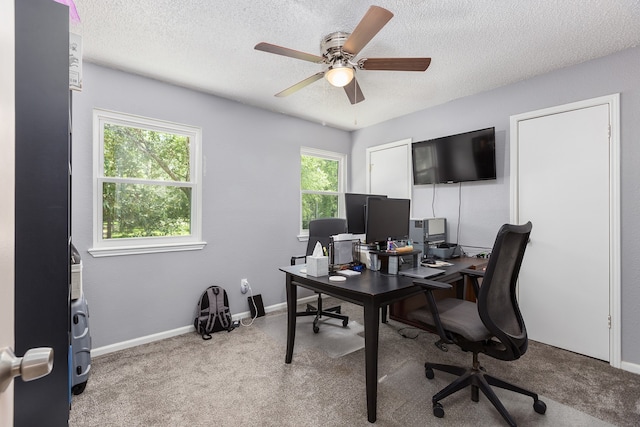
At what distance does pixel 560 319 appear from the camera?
107 inches

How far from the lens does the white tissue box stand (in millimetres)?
2189

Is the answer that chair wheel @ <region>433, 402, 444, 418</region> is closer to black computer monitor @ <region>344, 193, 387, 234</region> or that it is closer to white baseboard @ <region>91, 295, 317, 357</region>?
black computer monitor @ <region>344, 193, 387, 234</region>

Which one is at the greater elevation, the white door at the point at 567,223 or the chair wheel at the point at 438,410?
the white door at the point at 567,223

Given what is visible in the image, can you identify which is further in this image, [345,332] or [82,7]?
[345,332]

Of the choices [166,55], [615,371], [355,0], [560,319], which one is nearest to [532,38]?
[355,0]

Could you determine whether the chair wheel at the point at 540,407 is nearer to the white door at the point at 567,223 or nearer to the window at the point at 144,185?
the white door at the point at 567,223

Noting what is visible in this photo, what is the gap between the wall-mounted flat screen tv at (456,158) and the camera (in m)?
3.10

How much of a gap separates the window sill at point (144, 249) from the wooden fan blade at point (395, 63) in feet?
7.89

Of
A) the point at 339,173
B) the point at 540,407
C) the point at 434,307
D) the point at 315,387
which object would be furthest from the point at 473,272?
the point at 339,173

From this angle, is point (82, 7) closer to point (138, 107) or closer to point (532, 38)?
point (138, 107)

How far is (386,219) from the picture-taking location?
2.38 metres

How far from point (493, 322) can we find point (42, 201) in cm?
201

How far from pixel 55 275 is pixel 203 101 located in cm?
287

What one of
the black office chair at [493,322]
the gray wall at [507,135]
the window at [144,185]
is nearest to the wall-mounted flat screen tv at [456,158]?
the gray wall at [507,135]
